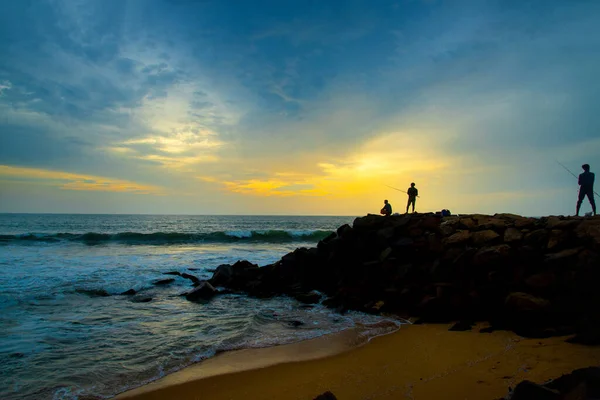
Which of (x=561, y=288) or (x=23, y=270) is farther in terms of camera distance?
(x=23, y=270)

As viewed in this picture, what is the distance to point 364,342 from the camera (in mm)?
6859

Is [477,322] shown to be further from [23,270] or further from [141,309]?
[23,270]

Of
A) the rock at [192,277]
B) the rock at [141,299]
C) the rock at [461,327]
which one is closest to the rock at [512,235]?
the rock at [461,327]

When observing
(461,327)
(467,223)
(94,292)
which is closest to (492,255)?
(461,327)

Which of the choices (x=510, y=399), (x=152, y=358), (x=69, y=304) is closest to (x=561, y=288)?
(x=510, y=399)

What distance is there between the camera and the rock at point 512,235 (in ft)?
27.6

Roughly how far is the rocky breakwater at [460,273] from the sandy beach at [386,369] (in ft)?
2.65

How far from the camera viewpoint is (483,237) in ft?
29.6

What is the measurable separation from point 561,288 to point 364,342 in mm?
3981

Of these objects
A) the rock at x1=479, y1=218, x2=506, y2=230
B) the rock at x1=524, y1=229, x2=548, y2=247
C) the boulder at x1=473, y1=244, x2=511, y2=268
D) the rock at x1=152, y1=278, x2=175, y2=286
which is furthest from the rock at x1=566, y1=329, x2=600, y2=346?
the rock at x1=152, y1=278, x2=175, y2=286

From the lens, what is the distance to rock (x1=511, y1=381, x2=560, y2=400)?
9.72 ft

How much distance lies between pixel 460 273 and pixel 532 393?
19.1 feet

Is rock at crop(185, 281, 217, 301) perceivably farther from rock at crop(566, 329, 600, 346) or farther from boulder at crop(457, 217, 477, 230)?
rock at crop(566, 329, 600, 346)

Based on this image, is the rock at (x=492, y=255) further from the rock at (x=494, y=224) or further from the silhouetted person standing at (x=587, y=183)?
the silhouetted person standing at (x=587, y=183)
